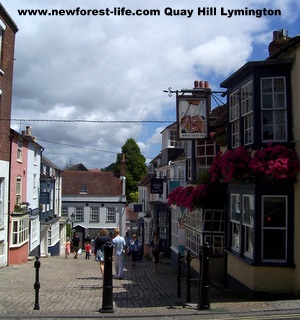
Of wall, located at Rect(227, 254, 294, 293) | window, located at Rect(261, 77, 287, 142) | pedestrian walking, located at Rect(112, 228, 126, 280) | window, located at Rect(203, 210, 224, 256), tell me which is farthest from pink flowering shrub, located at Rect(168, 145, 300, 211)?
pedestrian walking, located at Rect(112, 228, 126, 280)

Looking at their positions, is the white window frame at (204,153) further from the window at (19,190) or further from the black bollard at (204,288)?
the window at (19,190)

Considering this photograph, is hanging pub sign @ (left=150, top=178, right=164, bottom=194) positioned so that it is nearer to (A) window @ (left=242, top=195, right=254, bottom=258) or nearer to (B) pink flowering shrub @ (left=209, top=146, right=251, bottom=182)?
(A) window @ (left=242, top=195, right=254, bottom=258)

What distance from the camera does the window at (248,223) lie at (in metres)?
11.7

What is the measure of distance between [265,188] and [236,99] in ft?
10.1

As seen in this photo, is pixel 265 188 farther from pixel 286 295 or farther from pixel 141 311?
pixel 141 311

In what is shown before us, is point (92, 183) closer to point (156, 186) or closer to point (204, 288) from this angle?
point (156, 186)

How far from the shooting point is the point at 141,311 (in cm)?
972

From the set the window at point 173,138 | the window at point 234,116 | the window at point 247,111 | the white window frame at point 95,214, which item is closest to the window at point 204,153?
the window at point 234,116

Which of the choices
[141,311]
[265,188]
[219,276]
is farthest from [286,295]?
[219,276]

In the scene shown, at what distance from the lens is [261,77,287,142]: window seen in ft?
37.0

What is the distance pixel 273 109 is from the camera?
37.2 ft

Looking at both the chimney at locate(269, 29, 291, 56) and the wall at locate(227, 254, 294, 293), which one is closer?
the wall at locate(227, 254, 294, 293)

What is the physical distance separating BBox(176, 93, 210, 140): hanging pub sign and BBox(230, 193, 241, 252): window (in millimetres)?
2290

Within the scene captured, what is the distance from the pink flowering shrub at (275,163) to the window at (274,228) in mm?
706
